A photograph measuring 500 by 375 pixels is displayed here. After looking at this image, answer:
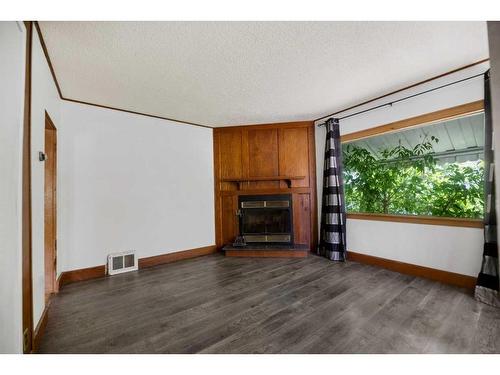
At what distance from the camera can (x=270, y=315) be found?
181cm

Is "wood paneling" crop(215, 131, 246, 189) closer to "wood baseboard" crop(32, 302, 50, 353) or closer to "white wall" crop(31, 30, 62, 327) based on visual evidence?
"white wall" crop(31, 30, 62, 327)

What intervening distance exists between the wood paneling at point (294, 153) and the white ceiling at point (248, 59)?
0.86 meters

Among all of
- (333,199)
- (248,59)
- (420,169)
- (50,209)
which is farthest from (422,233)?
(50,209)

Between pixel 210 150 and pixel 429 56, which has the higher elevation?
pixel 429 56

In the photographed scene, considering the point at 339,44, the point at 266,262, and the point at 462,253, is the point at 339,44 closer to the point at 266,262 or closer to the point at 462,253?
the point at 462,253

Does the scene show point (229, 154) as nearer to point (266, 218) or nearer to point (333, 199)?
point (266, 218)

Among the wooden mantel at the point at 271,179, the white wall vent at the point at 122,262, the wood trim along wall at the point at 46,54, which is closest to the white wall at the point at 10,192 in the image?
the wood trim along wall at the point at 46,54

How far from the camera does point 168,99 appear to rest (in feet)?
9.27

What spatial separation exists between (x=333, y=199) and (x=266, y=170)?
1.21 metres

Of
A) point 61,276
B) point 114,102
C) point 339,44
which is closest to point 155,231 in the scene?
point 61,276

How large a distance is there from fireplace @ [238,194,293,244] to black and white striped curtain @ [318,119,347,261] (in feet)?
1.95

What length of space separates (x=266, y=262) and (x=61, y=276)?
8.22ft

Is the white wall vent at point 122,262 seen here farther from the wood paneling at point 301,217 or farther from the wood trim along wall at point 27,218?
the wood paneling at point 301,217

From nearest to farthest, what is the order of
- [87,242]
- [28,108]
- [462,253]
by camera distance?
[28,108] < [462,253] < [87,242]
